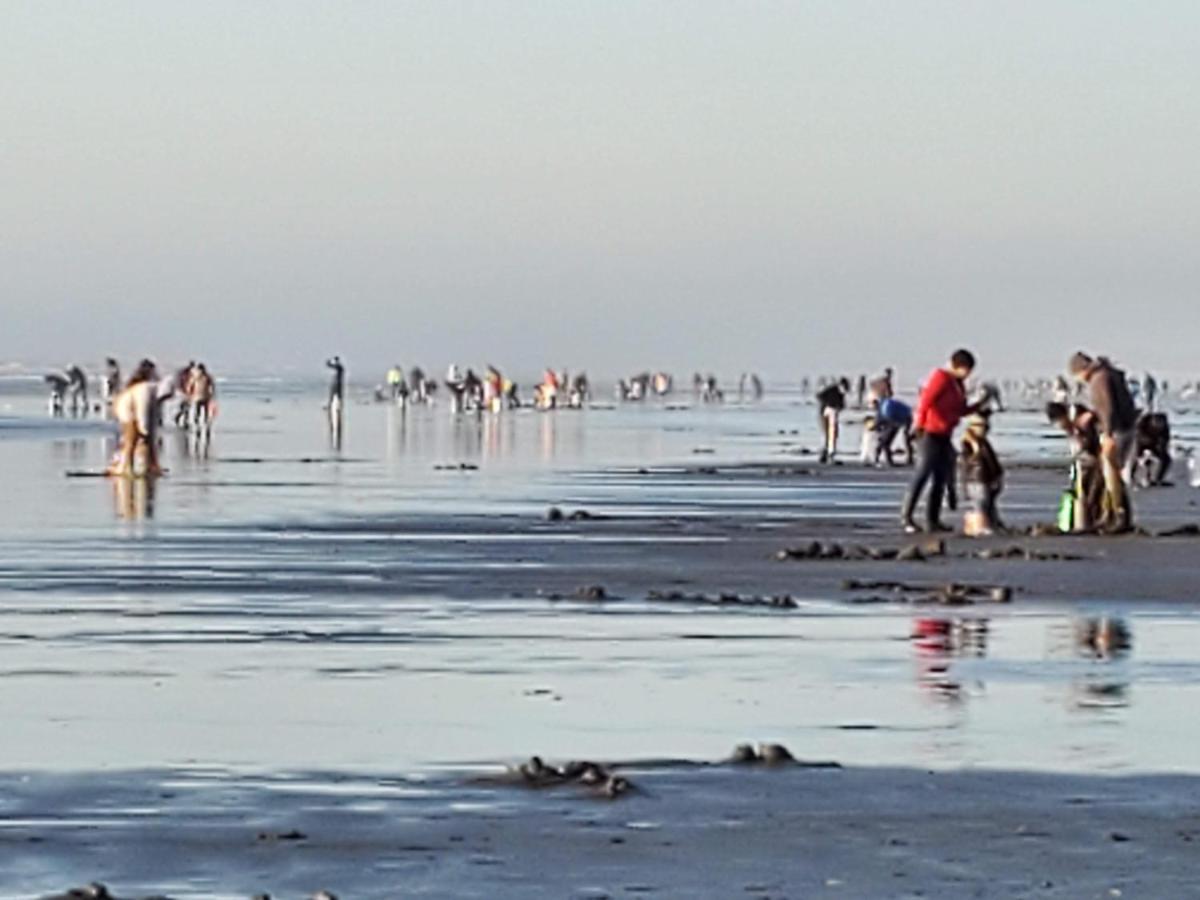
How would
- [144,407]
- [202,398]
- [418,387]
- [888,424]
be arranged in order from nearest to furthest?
1. [144,407]
2. [888,424]
3. [202,398]
4. [418,387]

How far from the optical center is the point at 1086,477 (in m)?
32.6

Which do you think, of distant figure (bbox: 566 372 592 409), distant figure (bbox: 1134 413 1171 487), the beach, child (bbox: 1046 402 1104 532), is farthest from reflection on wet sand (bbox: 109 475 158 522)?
distant figure (bbox: 566 372 592 409)

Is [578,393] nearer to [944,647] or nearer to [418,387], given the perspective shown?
[418,387]

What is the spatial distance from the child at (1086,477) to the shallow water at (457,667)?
3915 millimetres

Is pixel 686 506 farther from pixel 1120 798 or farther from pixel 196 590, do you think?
pixel 1120 798

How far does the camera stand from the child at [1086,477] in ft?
106

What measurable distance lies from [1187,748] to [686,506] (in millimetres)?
25550

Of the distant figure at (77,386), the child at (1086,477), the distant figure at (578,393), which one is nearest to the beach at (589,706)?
the child at (1086,477)

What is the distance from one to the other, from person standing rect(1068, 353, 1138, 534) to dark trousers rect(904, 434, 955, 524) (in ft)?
4.60

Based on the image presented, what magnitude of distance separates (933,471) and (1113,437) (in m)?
1.68

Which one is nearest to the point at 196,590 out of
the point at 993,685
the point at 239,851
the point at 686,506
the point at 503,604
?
the point at 503,604

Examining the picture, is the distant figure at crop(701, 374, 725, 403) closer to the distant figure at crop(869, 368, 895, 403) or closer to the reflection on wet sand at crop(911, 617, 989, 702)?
the distant figure at crop(869, 368, 895, 403)

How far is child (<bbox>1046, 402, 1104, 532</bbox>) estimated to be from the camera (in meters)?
32.2

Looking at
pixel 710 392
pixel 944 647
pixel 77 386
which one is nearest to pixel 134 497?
pixel 944 647
